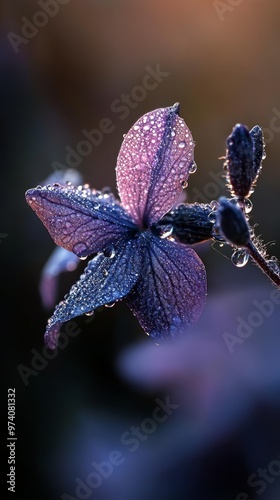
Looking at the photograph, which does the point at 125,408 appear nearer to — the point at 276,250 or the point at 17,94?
the point at 276,250

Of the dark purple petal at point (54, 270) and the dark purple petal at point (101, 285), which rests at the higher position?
the dark purple petal at point (101, 285)

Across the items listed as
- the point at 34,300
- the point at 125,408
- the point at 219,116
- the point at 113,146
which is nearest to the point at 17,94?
the point at 113,146

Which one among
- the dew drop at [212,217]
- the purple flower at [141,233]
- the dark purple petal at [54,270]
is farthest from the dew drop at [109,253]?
the dark purple petal at [54,270]

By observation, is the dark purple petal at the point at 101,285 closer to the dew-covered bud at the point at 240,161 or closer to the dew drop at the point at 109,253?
the dew drop at the point at 109,253

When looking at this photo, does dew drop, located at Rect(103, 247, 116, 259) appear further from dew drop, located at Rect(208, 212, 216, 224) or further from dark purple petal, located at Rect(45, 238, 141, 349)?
dew drop, located at Rect(208, 212, 216, 224)

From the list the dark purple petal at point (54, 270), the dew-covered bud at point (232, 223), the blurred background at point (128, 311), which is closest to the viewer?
the dew-covered bud at point (232, 223)

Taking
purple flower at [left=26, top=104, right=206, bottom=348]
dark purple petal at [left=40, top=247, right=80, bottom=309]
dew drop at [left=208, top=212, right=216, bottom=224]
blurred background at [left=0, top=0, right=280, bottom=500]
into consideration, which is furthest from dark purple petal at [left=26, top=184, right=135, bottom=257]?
blurred background at [left=0, top=0, right=280, bottom=500]

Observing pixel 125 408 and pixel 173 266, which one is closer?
pixel 173 266
